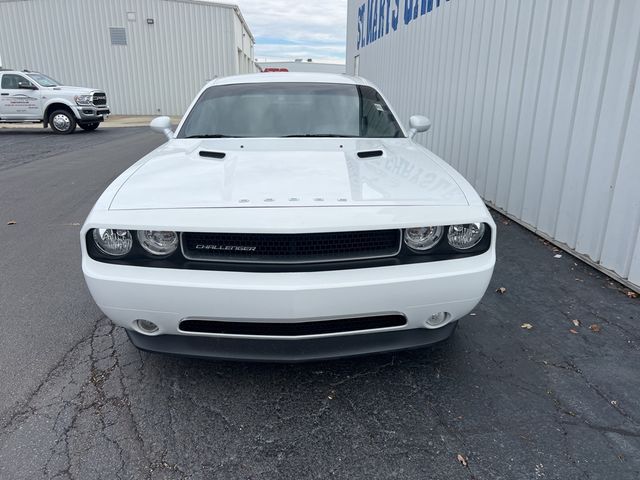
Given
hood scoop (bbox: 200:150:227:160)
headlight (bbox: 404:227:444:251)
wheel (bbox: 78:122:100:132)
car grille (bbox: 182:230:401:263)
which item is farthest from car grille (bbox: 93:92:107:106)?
headlight (bbox: 404:227:444:251)

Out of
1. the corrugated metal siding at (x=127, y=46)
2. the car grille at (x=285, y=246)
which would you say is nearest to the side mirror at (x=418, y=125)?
the car grille at (x=285, y=246)

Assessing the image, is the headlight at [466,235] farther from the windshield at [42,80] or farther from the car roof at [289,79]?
the windshield at [42,80]

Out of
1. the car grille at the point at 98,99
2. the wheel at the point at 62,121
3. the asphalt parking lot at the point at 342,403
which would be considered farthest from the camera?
the car grille at the point at 98,99

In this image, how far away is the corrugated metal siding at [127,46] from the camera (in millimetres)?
24094

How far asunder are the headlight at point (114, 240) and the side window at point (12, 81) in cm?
1639

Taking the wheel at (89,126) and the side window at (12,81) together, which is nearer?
the side window at (12,81)

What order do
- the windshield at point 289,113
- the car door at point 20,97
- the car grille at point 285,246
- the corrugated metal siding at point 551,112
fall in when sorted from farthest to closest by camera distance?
the car door at point 20,97 → the corrugated metal siding at point 551,112 → the windshield at point 289,113 → the car grille at point 285,246

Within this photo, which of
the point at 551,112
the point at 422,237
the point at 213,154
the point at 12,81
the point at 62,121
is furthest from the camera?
the point at 62,121

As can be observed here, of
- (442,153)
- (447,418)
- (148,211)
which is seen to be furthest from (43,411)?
(442,153)

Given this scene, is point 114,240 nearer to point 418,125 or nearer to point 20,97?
point 418,125

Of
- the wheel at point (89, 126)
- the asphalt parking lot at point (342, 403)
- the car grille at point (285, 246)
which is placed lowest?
the wheel at point (89, 126)

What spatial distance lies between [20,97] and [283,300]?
17.0 metres

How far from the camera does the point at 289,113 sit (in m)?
3.56

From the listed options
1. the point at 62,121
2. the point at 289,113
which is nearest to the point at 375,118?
the point at 289,113
